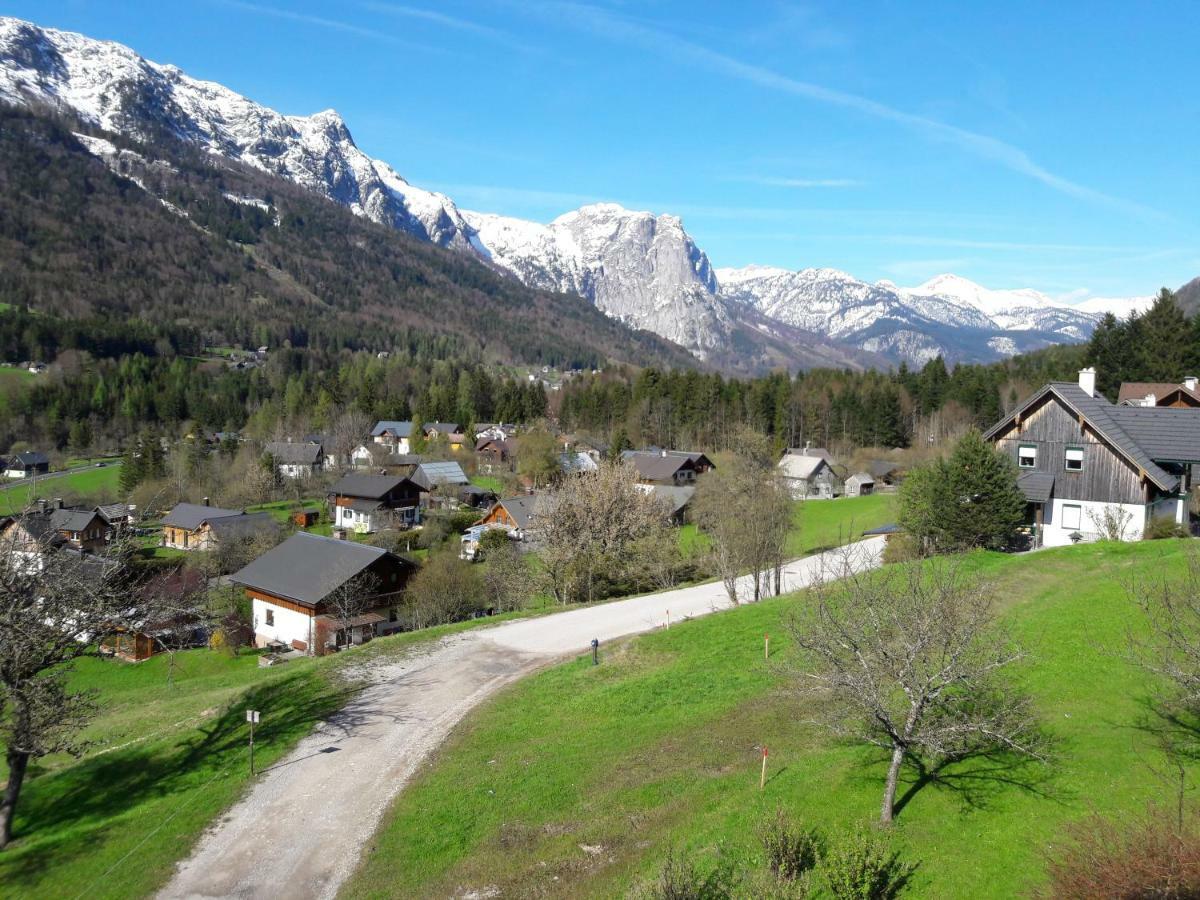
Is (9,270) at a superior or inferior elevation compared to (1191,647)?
superior

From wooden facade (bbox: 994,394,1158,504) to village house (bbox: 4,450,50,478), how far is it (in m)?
113

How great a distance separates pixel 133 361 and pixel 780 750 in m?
170

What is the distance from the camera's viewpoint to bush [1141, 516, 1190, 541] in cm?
2722

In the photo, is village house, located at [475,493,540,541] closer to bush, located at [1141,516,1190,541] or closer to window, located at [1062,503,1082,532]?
window, located at [1062,503,1082,532]

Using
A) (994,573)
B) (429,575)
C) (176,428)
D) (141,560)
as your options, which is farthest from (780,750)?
→ (176,428)

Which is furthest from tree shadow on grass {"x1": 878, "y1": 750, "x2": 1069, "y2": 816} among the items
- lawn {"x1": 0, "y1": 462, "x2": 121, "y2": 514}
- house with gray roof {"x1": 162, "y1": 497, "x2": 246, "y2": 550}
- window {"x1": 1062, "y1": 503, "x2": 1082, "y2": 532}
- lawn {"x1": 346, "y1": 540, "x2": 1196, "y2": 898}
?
lawn {"x1": 0, "y1": 462, "x2": 121, "y2": 514}

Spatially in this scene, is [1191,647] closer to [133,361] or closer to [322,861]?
[322,861]

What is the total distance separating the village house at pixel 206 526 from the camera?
5843 centimetres

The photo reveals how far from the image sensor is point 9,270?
18875cm

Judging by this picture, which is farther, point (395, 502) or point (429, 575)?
point (395, 502)

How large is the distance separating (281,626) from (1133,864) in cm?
4161

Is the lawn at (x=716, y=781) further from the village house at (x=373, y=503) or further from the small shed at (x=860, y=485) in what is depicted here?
the small shed at (x=860, y=485)

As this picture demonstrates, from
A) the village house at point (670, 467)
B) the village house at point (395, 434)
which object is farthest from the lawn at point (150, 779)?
the village house at point (395, 434)

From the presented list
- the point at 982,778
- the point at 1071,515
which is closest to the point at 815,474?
the point at 1071,515
